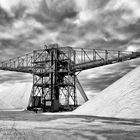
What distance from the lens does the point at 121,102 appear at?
23.1 metres

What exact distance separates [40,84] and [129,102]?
28035 millimetres

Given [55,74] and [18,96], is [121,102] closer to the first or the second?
[55,74]

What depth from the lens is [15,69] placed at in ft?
170

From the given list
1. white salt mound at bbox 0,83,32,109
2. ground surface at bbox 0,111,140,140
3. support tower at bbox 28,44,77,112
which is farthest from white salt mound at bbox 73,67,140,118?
white salt mound at bbox 0,83,32,109

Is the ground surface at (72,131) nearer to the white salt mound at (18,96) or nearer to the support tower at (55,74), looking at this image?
the support tower at (55,74)

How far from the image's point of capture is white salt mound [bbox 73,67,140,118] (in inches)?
830

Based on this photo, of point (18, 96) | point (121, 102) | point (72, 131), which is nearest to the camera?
point (72, 131)

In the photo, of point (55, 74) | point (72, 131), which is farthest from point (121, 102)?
point (55, 74)

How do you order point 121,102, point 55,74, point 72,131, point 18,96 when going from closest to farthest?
point 72,131 < point 121,102 < point 55,74 < point 18,96

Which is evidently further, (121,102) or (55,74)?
(55,74)

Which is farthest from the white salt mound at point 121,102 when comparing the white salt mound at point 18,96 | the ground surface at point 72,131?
the white salt mound at point 18,96

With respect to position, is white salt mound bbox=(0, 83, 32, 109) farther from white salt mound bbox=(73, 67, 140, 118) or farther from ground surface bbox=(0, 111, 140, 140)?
ground surface bbox=(0, 111, 140, 140)

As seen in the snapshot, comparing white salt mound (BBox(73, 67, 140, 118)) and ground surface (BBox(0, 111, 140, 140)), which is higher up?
white salt mound (BBox(73, 67, 140, 118))

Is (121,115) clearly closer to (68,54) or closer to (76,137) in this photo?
(76,137)
